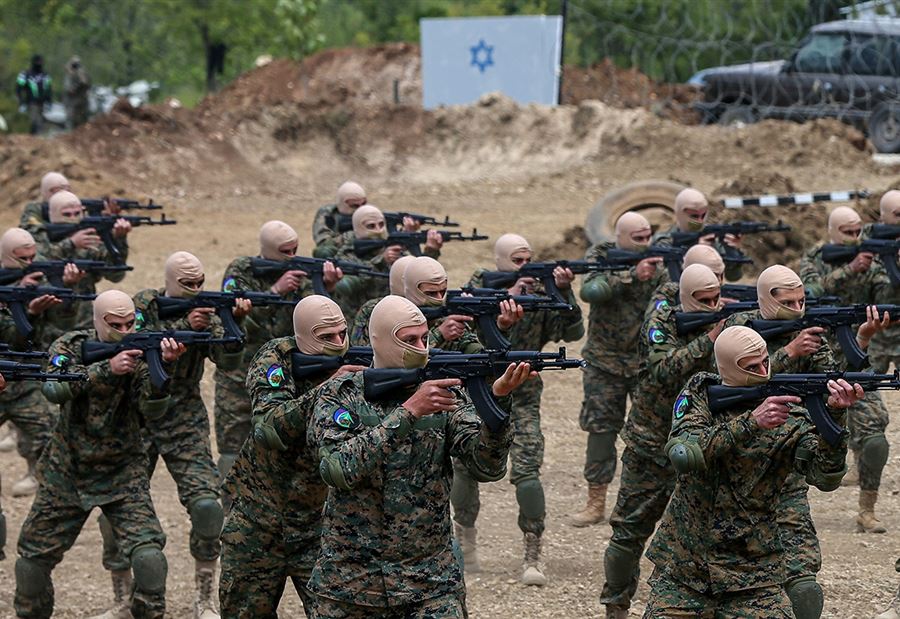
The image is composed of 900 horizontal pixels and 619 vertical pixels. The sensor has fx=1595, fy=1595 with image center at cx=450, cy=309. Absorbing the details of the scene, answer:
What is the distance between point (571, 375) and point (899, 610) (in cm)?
732

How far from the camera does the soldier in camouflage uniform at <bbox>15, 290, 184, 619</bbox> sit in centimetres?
891

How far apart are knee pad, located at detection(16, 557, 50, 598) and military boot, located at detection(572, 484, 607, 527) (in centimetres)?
418

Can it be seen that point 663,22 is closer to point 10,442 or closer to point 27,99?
point 27,99

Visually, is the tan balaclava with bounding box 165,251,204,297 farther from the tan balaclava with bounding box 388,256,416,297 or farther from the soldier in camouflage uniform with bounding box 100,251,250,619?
the tan balaclava with bounding box 388,256,416,297

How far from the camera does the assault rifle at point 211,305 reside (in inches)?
388

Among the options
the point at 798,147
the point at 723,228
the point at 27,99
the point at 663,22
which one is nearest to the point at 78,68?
the point at 27,99

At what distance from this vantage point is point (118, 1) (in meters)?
42.1

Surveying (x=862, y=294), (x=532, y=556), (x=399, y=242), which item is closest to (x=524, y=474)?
(x=532, y=556)

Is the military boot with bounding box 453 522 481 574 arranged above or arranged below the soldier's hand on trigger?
below

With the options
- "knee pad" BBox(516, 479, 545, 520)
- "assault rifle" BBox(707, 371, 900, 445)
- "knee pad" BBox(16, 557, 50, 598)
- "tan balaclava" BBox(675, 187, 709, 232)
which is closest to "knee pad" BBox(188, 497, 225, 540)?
"knee pad" BBox(16, 557, 50, 598)

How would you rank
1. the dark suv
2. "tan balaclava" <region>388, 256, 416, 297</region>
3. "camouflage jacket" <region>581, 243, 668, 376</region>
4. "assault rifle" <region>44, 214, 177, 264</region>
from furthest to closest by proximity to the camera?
the dark suv → "assault rifle" <region>44, 214, 177, 264</region> → "camouflage jacket" <region>581, 243, 668, 376</region> → "tan balaclava" <region>388, 256, 416, 297</region>

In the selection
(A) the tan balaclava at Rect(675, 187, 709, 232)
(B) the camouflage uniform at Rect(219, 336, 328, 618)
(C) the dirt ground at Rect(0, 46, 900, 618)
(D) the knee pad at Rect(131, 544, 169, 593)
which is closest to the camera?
(B) the camouflage uniform at Rect(219, 336, 328, 618)

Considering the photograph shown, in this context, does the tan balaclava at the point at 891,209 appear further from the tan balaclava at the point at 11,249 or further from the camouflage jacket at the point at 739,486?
the tan balaclava at the point at 11,249

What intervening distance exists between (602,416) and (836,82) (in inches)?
623
